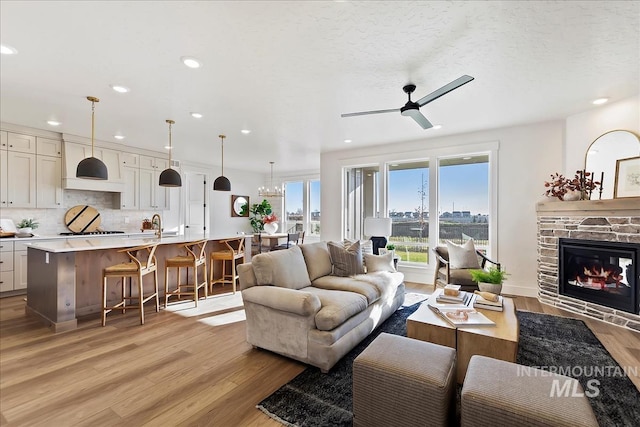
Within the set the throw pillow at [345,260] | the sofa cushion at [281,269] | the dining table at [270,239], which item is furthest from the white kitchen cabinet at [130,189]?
the throw pillow at [345,260]

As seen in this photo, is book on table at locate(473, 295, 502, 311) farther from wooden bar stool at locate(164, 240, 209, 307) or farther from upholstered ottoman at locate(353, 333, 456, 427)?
wooden bar stool at locate(164, 240, 209, 307)

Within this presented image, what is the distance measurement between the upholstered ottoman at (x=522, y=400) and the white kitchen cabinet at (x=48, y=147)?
670cm

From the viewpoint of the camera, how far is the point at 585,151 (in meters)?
4.00

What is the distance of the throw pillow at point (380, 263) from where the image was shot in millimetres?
3875

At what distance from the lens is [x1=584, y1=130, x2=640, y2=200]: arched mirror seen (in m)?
3.57

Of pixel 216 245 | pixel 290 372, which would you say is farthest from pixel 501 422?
pixel 216 245

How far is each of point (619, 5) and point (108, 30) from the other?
3.68m

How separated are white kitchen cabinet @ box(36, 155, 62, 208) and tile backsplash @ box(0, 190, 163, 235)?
204 millimetres

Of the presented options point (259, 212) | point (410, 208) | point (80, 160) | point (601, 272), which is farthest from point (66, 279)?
point (601, 272)

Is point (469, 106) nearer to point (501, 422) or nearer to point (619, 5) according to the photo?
→ point (619, 5)

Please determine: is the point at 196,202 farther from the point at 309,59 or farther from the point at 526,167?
the point at 526,167

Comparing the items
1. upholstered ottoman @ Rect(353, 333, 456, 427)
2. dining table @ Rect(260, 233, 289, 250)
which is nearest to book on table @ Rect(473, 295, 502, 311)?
upholstered ottoman @ Rect(353, 333, 456, 427)

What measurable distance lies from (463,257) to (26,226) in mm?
6899

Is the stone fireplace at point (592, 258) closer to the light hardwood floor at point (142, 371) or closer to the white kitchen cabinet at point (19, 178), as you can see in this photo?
the light hardwood floor at point (142, 371)
